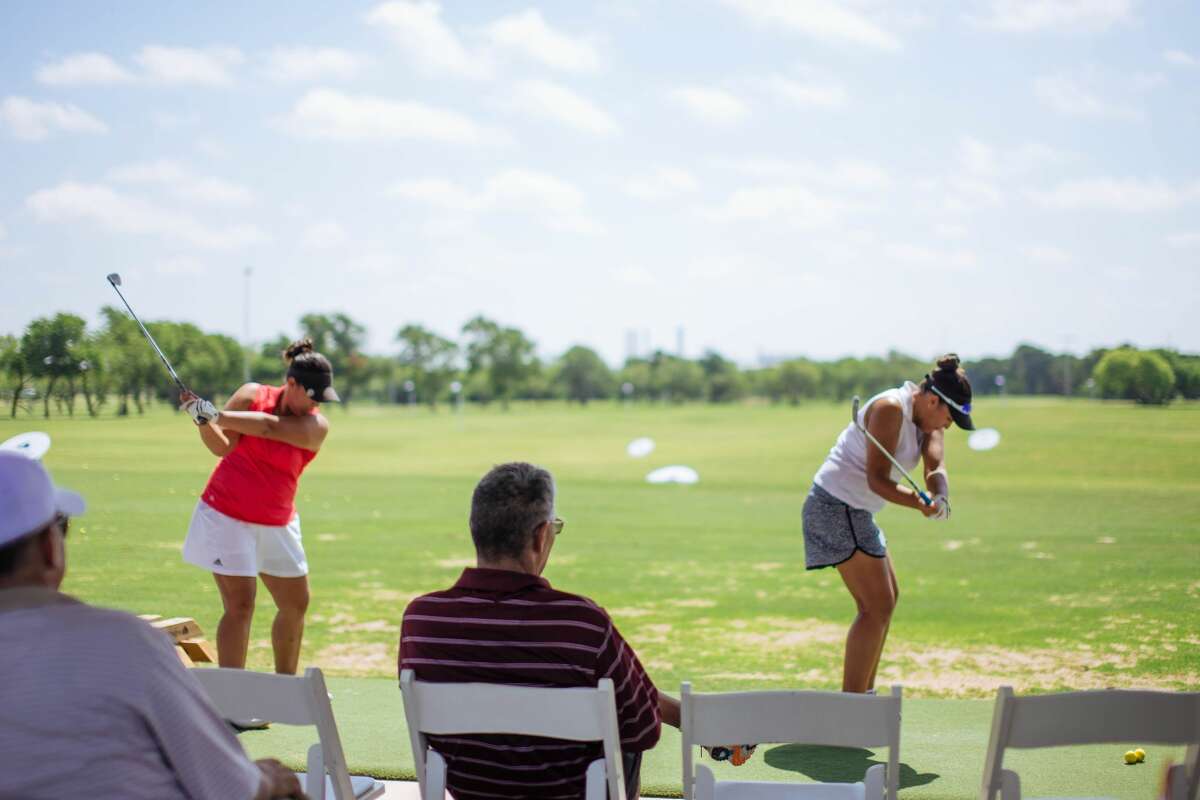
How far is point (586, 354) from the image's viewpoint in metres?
49.4

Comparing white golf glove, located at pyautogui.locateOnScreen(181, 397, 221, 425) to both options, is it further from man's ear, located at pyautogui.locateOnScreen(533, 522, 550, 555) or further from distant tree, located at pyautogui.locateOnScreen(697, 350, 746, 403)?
distant tree, located at pyautogui.locateOnScreen(697, 350, 746, 403)

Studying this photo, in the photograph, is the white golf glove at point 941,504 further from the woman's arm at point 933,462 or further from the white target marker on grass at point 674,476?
the white target marker on grass at point 674,476

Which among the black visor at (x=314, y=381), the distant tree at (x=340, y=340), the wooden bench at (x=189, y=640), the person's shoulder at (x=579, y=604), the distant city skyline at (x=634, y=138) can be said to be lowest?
the wooden bench at (x=189, y=640)

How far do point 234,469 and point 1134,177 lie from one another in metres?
10.8

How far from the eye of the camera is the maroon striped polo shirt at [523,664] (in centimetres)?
256

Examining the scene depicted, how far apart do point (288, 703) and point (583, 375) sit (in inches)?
1817

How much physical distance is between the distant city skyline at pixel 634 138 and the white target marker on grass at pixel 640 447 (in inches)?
330

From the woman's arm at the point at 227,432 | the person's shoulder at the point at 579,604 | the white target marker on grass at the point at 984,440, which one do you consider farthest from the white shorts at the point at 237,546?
the white target marker on grass at the point at 984,440

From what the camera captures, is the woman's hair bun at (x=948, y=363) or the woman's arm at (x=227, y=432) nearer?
the woman's hair bun at (x=948, y=363)

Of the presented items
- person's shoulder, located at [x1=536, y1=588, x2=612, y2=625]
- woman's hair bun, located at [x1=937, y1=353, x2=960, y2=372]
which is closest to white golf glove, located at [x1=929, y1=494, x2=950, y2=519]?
woman's hair bun, located at [x1=937, y1=353, x2=960, y2=372]

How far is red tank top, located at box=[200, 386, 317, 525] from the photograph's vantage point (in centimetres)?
483

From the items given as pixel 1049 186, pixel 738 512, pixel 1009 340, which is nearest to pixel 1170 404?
pixel 1009 340

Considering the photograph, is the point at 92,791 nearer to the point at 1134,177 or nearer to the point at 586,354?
the point at 1134,177

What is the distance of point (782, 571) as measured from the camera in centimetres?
1109
